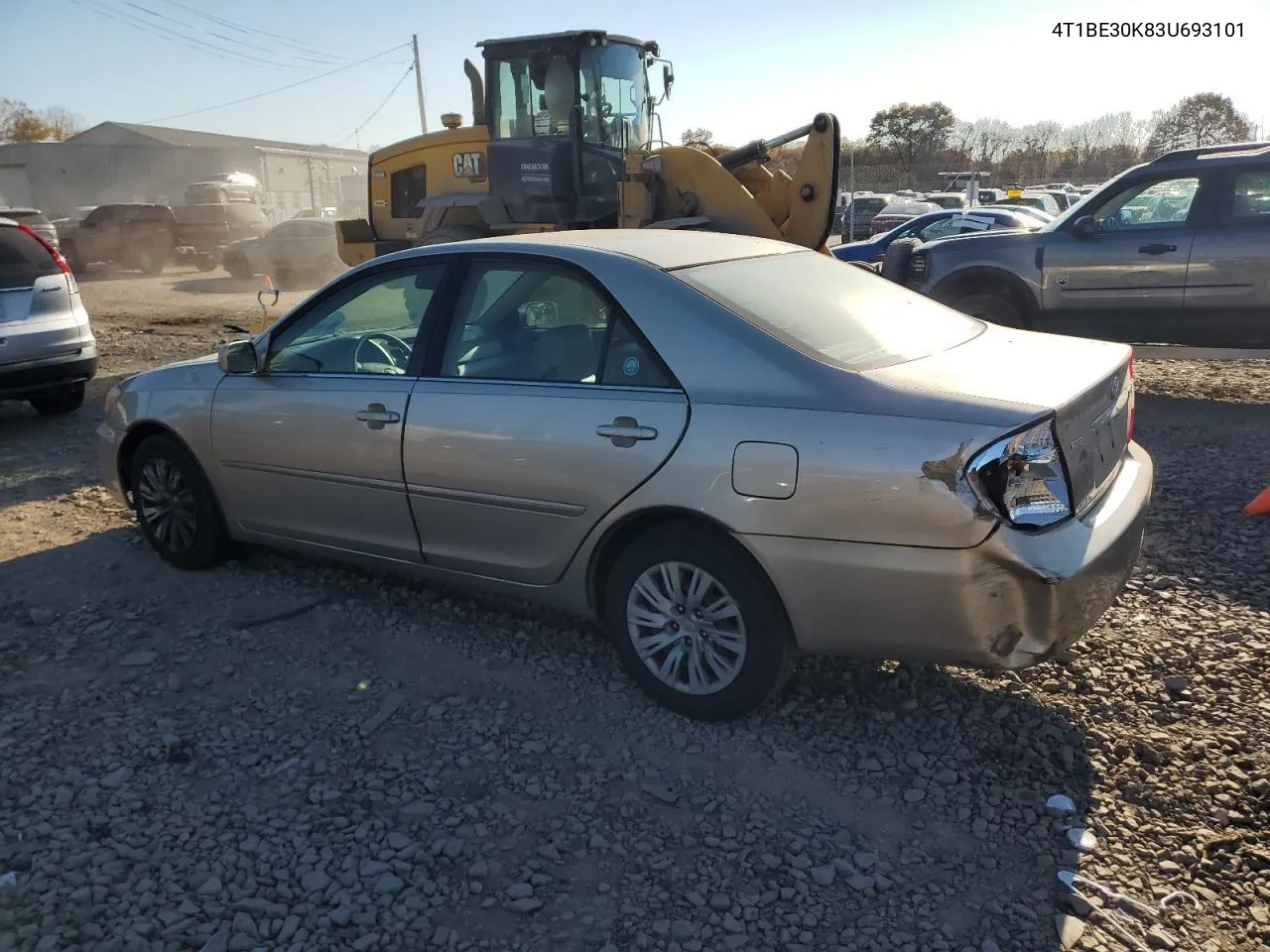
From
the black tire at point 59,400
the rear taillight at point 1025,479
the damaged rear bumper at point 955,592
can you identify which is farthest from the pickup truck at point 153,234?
the rear taillight at point 1025,479

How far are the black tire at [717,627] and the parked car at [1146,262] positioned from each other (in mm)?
6402

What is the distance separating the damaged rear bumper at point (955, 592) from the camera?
116 inches

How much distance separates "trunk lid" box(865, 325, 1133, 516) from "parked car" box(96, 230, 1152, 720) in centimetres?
2

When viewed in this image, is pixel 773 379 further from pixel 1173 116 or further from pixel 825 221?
pixel 1173 116

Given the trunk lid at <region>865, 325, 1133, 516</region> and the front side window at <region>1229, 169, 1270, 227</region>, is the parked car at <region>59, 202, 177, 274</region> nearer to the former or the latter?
the front side window at <region>1229, 169, 1270, 227</region>

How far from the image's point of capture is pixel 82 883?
283 centimetres

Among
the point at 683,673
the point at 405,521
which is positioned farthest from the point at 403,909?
the point at 405,521

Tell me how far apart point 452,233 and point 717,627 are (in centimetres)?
865

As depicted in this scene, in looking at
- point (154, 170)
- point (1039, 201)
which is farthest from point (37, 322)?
point (154, 170)

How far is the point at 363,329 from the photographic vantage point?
453 cm

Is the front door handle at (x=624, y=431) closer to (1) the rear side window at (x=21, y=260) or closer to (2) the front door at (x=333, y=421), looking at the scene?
(2) the front door at (x=333, y=421)

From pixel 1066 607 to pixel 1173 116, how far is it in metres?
43.5

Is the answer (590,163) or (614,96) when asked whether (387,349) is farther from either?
(614,96)

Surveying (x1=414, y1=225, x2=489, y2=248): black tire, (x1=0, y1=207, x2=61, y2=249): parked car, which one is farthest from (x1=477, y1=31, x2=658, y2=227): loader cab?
(x1=0, y1=207, x2=61, y2=249): parked car
